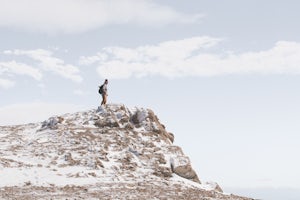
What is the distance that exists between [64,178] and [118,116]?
1375 cm

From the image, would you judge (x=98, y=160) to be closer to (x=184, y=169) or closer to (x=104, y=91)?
(x=184, y=169)

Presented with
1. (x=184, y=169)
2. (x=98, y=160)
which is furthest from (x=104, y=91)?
(x=184, y=169)

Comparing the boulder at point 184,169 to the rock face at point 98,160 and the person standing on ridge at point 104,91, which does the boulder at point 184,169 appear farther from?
the person standing on ridge at point 104,91

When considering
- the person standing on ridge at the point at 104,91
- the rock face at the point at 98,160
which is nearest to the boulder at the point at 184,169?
the rock face at the point at 98,160

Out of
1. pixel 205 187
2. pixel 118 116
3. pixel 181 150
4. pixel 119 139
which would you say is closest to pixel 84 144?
pixel 119 139

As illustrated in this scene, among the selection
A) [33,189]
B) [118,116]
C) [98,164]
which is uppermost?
[118,116]

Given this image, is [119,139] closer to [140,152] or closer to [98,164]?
[140,152]

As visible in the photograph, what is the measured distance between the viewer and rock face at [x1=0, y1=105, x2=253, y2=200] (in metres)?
23.7

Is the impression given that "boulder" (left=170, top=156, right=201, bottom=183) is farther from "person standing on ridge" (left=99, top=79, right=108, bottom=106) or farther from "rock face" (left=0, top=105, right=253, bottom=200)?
"person standing on ridge" (left=99, top=79, right=108, bottom=106)

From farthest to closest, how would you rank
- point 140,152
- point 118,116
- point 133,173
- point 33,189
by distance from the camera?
point 118,116 < point 140,152 < point 133,173 < point 33,189

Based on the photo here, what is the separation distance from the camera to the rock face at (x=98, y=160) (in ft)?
77.6

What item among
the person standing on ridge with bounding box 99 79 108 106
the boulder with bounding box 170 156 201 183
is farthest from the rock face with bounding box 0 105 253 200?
the person standing on ridge with bounding box 99 79 108 106

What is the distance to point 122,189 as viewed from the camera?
24.0 meters

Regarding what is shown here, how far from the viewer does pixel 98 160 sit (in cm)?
3067
